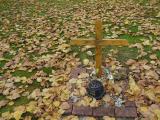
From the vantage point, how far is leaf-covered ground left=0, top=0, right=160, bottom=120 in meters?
3.36

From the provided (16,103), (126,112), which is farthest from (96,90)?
(16,103)

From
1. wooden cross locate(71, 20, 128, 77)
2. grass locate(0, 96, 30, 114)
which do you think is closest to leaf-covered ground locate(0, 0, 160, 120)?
grass locate(0, 96, 30, 114)

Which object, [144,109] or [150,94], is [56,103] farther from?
[150,94]

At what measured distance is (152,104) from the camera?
10.5 feet

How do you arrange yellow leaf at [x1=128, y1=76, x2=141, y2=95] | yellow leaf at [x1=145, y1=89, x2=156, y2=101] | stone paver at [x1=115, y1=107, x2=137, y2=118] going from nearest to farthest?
stone paver at [x1=115, y1=107, x2=137, y2=118] < yellow leaf at [x1=145, y1=89, x2=156, y2=101] < yellow leaf at [x1=128, y1=76, x2=141, y2=95]

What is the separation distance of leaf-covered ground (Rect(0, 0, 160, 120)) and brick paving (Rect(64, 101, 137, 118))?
76 millimetres

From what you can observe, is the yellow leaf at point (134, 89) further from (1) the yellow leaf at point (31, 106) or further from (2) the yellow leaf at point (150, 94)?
(1) the yellow leaf at point (31, 106)

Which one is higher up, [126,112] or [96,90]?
[96,90]

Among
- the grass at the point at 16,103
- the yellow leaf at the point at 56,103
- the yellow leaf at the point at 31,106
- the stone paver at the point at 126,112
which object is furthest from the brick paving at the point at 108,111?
the grass at the point at 16,103

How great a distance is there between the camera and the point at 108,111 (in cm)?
317

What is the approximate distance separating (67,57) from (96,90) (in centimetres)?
129

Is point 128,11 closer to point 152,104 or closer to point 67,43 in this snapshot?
point 67,43

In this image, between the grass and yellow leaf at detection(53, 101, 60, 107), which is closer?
yellow leaf at detection(53, 101, 60, 107)

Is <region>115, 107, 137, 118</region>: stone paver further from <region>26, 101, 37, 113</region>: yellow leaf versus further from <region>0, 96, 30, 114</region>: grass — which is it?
<region>0, 96, 30, 114</region>: grass
